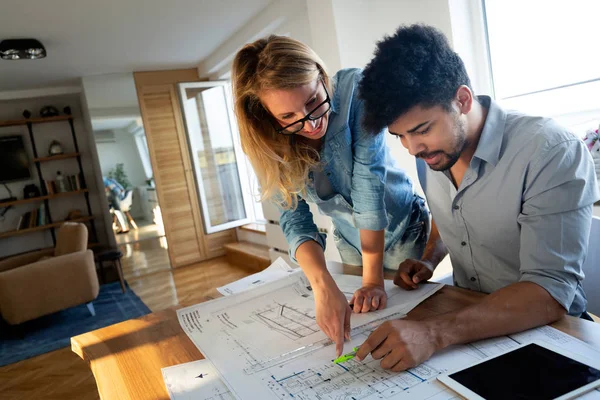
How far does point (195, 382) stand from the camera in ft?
2.75

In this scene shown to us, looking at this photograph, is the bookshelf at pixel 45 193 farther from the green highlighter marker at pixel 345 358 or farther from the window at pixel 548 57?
the green highlighter marker at pixel 345 358

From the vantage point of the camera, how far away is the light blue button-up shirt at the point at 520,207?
881 millimetres

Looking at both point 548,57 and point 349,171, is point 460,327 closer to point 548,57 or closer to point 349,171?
point 349,171

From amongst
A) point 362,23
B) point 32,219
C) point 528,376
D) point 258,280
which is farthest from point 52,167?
point 528,376

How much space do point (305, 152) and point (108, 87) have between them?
5173 millimetres

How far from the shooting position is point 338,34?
2.90 m

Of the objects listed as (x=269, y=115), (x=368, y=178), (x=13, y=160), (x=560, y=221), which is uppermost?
(x=13, y=160)

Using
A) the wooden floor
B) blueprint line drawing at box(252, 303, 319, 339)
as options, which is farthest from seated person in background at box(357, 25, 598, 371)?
the wooden floor

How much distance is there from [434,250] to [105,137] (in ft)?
17.8

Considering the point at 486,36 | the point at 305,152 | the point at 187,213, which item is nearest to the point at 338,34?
the point at 486,36

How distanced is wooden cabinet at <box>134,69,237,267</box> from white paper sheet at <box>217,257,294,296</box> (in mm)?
4643

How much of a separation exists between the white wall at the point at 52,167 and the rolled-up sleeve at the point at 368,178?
5.61m

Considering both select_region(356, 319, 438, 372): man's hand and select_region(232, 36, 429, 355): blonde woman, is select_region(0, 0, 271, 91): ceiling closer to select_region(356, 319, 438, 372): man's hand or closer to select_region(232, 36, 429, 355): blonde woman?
select_region(232, 36, 429, 355): blonde woman

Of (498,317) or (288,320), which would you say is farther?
(288,320)
